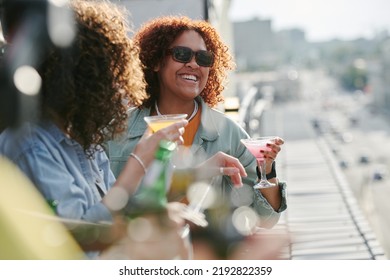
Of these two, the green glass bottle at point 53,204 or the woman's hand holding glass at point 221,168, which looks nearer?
the green glass bottle at point 53,204

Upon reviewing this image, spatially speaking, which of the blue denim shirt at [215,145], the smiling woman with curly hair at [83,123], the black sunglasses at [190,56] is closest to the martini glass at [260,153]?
the blue denim shirt at [215,145]

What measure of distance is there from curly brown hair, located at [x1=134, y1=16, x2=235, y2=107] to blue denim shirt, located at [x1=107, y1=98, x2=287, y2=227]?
0.35ft

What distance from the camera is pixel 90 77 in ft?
5.31

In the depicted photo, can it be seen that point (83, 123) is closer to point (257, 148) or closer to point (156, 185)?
point (156, 185)

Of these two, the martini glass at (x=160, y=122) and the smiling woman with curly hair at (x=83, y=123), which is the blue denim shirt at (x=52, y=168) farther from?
the martini glass at (x=160, y=122)

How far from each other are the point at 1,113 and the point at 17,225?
273 mm

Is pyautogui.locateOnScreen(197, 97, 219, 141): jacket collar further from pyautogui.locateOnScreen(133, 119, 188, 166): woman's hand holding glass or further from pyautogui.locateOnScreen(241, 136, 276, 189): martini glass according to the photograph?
pyautogui.locateOnScreen(133, 119, 188, 166): woman's hand holding glass

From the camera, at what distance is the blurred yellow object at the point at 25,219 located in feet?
4.93

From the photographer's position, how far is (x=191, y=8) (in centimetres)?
468

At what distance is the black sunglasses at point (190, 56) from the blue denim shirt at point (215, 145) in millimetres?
171

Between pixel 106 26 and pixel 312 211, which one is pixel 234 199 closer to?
pixel 106 26

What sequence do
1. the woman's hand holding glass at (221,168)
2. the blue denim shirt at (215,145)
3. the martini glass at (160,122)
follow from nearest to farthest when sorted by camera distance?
1. the martini glass at (160,122)
2. the woman's hand holding glass at (221,168)
3. the blue denim shirt at (215,145)

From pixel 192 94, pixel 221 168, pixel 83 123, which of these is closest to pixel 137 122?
pixel 192 94
